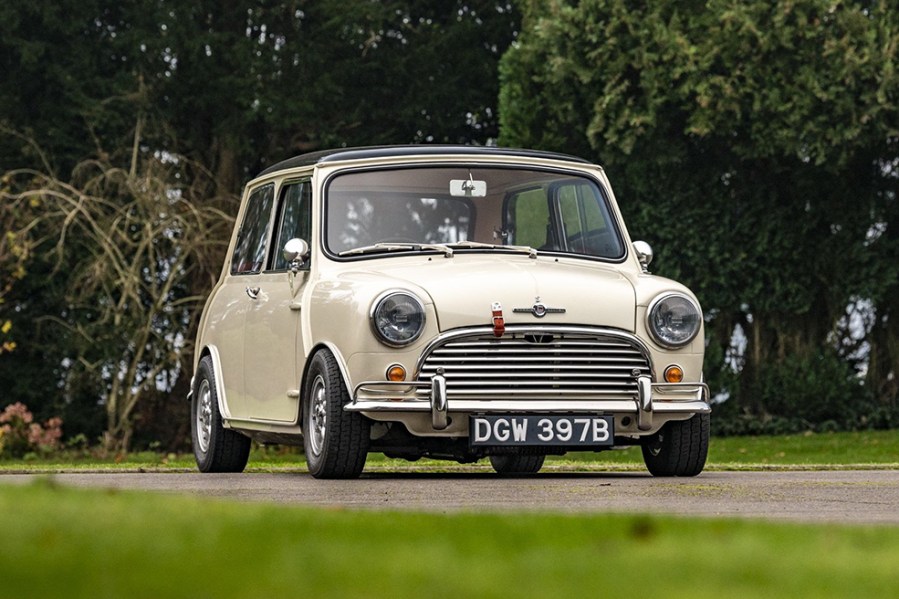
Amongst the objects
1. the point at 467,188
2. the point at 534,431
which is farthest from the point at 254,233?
the point at 534,431

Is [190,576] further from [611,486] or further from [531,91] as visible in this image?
[531,91]

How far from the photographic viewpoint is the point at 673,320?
10211 millimetres

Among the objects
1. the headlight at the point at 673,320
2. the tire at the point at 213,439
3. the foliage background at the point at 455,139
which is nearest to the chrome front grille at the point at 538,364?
the headlight at the point at 673,320

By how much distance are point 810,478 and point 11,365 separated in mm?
16934

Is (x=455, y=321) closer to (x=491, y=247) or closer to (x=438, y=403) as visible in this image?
(x=438, y=403)

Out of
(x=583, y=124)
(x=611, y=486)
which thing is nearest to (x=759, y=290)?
(x=583, y=124)

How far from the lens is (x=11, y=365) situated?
25.5m

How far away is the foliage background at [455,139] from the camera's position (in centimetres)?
2200

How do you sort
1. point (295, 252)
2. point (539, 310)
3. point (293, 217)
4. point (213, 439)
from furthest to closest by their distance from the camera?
point (213, 439)
point (293, 217)
point (295, 252)
point (539, 310)

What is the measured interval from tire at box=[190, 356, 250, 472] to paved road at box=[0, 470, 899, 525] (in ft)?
2.22

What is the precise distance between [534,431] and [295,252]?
1.90 m

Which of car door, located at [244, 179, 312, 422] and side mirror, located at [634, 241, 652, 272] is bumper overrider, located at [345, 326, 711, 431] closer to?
car door, located at [244, 179, 312, 422]

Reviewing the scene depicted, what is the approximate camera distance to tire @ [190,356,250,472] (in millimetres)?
12070

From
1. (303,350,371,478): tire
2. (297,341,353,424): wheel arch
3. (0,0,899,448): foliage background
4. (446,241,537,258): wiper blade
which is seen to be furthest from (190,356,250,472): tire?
(0,0,899,448): foliage background
